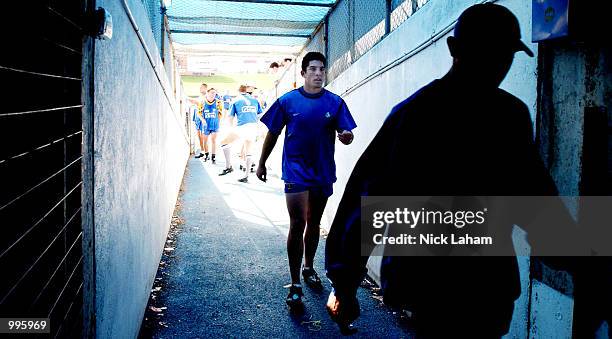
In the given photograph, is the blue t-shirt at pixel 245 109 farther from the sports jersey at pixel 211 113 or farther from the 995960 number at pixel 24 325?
the 995960 number at pixel 24 325

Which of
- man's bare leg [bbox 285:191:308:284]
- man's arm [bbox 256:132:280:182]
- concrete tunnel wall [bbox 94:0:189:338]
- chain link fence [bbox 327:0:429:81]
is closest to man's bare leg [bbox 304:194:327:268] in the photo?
man's bare leg [bbox 285:191:308:284]

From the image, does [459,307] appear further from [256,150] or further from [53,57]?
[256,150]

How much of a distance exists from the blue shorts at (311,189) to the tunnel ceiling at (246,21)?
164 inches

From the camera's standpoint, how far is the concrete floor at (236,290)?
380 centimetres

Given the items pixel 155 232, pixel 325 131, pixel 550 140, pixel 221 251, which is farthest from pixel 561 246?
pixel 221 251

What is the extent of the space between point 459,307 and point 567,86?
1.41 m

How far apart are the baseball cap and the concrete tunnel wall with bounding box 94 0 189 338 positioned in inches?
60.3

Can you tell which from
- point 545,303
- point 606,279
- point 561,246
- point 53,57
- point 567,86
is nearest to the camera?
point 53,57

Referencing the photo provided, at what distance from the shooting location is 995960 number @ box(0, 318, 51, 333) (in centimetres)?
127

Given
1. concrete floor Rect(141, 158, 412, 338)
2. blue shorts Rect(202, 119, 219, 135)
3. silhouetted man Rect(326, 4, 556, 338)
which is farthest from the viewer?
blue shorts Rect(202, 119, 219, 135)

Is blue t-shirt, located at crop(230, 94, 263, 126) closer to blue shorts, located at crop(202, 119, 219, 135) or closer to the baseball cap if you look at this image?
blue shorts, located at crop(202, 119, 219, 135)

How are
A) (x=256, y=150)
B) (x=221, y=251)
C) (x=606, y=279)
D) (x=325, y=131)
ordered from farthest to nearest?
(x=256, y=150) → (x=221, y=251) → (x=325, y=131) → (x=606, y=279)

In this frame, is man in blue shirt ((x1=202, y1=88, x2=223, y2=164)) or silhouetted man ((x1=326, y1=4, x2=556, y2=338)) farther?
man in blue shirt ((x1=202, y1=88, x2=223, y2=164))

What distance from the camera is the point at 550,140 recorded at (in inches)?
103
